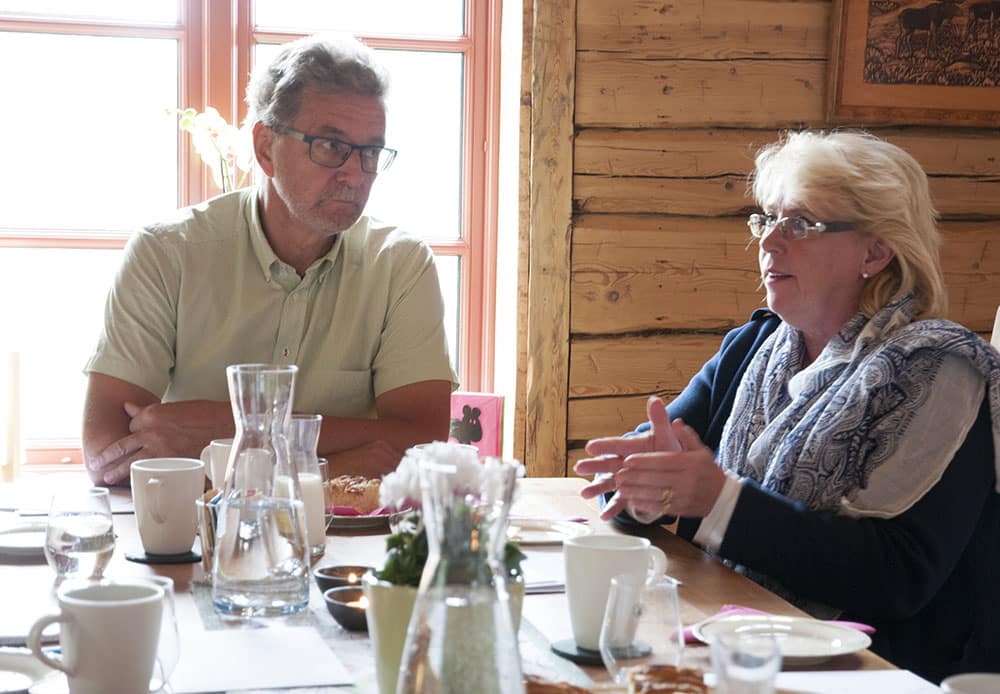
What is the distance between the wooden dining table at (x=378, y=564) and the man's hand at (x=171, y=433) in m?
0.15

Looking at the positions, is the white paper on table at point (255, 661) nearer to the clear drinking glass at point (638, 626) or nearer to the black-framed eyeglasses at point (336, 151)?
the clear drinking glass at point (638, 626)

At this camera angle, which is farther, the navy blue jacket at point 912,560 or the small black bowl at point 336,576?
the navy blue jacket at point 912,560

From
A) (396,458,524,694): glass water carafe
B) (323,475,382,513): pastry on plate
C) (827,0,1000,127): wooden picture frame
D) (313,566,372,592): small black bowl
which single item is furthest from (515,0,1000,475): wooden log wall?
(396,458,524,694): glass water carafe

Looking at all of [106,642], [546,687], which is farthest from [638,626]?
[106,642]

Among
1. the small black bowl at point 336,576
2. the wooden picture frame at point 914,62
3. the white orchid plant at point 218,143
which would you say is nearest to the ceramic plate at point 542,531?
the small black bowl at point 336,576

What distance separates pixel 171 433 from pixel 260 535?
85cm

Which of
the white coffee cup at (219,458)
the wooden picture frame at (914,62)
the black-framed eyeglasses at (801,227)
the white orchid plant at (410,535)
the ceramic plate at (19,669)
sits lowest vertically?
the ceramic plate at (19,669)

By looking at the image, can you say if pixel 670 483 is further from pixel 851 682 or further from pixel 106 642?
pixel 106 642

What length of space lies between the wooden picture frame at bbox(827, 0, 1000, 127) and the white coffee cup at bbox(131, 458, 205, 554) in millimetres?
2540

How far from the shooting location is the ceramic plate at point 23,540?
5.17 ft

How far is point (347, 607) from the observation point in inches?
49.7

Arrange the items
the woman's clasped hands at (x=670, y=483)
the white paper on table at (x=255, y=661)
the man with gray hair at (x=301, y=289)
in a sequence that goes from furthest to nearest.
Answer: the man with gray hair at (x=301, y=289) < the woman's clasped hands at (x=670, y=483) < the white paper on table at (x=255, y=661)

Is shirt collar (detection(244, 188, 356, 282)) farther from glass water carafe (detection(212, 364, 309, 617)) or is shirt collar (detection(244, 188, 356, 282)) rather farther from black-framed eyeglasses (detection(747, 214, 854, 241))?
glass water carafe (detection(212, 364, 309, 617))

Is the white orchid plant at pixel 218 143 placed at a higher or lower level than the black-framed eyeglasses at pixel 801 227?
higher
